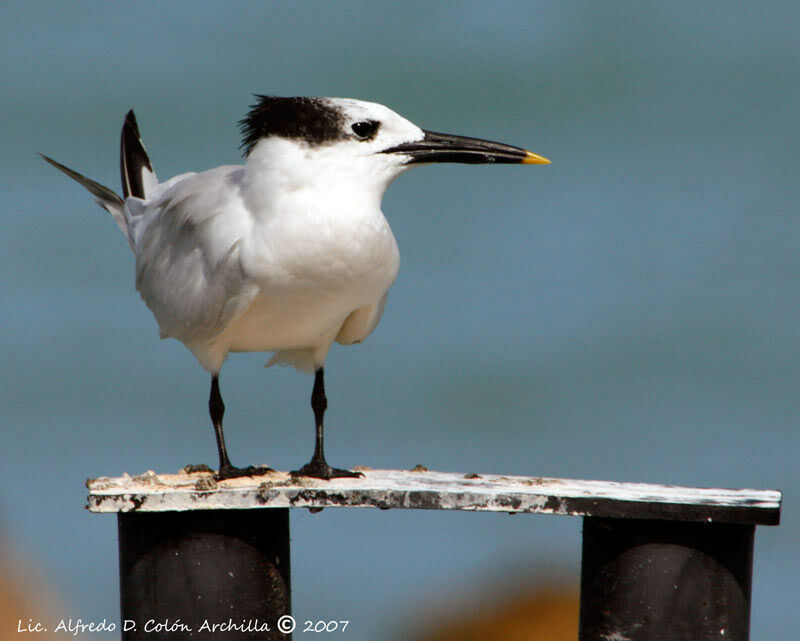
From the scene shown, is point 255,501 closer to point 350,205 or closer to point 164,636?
point 164,636

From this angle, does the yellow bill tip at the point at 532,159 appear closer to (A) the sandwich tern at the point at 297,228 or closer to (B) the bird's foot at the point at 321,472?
(A) the sandwich tern at the point at 297,228

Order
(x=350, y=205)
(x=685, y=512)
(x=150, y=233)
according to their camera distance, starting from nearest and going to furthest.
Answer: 1. (x=685, y=512)
2. (x=350, y=205)
3. (x=150, y=233)

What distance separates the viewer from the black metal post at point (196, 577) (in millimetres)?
4887

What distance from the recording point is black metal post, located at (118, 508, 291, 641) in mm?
4887

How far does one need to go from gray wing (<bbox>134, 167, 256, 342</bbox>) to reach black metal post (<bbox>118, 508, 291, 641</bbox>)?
105 cm

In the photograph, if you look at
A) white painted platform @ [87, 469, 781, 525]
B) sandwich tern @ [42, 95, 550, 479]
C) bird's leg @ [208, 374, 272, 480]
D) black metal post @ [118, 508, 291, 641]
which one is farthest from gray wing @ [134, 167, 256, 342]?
black metal post @ [118, 508, 291, 641]

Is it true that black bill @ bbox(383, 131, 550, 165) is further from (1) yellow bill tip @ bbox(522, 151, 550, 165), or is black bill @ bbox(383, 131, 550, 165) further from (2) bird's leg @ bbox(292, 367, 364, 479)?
(2) bird's leg @ bbox(292, 367, 364, 479)

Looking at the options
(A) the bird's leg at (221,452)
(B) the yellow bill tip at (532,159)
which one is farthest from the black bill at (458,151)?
(A) the bird's leg at (221,452)

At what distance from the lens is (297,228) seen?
A: 17.5ft

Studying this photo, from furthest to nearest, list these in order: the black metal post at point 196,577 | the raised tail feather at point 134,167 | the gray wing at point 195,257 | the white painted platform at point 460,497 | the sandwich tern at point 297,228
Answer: the raised tail feather at point 134,167 → the gray wing at point 195,257 → the sandwich tern at point 297,228 → the black metal post at point 196,577 → the white painted platform at point 460,497

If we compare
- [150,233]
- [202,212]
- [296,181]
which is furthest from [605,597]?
[150,233]

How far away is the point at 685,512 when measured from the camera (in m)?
4.54

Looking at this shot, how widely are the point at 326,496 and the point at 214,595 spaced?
1.83ft

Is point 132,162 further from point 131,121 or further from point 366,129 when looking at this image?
point 366,129
